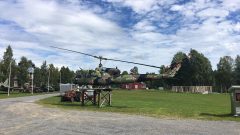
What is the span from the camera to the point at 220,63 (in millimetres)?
170500

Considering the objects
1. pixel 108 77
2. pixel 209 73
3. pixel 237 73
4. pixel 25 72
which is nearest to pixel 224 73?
pixel 237 73

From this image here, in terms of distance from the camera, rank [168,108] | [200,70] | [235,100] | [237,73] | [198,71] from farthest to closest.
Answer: [237,73], [200,70], [198,71], [168,108], [235,100]

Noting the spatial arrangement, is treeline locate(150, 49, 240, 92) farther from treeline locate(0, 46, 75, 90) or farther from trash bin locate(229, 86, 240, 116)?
trash bin locate(229, 86, 240, 116)

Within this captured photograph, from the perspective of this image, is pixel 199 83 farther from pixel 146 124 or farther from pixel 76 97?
pixel 146 124

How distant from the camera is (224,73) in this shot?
16675 cm

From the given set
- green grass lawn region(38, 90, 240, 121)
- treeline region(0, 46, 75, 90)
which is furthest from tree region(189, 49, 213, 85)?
green grass lawn region(38, 90, 240, 121)

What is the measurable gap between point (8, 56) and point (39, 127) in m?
119

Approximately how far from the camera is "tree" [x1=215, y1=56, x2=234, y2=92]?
16538cm

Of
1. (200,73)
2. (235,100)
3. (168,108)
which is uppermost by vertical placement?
(200,73)

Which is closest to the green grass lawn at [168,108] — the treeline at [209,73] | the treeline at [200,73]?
the treeline at [200,73]

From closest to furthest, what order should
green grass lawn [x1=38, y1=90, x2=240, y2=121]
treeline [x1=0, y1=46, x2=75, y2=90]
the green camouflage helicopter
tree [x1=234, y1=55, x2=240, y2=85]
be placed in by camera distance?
green grass lawn [x1=38, y1=90, x2=240, y2=121]
the green camouflage helicopter
treeline [x1=0, y1=46, x2=75, y2=90]
tree [x1=234, y1=55, x2=240, y2=85]

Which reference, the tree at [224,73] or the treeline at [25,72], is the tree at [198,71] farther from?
the treeline at [25,72]

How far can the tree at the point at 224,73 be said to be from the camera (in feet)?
543

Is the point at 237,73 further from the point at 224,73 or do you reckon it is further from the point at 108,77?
the point at 108,77
